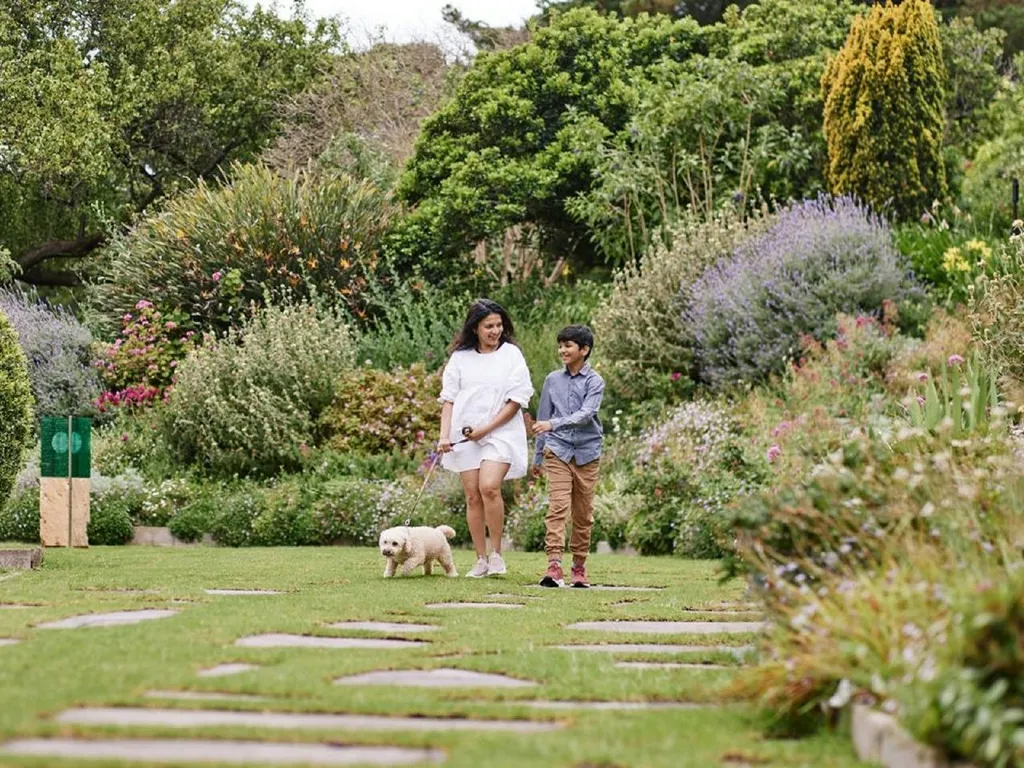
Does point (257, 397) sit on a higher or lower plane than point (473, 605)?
higher

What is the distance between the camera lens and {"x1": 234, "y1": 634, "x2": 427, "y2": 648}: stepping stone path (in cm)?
582

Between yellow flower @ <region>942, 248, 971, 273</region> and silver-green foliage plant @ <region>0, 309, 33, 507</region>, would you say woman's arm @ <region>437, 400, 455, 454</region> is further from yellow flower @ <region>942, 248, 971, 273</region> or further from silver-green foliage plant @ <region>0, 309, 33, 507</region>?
yellow flower @ <region>942, 248, 971, 273</region>

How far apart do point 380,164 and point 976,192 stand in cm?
901

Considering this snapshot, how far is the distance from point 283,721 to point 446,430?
538 centimetres

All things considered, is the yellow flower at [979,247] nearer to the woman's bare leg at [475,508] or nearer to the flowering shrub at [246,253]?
the woman's bare leg at [475,508]

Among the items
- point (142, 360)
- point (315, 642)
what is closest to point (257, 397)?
point (142, 360)

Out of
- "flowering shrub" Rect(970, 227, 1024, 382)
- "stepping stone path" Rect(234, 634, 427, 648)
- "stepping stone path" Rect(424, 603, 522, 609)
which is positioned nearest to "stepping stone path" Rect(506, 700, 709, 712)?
"stepping stone path" Rect(234, 634, 427, 648)

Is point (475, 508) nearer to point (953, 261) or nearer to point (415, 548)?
point (415, 548)

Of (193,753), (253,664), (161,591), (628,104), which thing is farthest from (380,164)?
(193,753)

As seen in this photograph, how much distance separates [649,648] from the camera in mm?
6043

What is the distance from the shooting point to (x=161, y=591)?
827cm

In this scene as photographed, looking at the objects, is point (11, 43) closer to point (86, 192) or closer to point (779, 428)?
point (86, 192)

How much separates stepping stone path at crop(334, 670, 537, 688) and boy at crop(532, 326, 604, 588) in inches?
155

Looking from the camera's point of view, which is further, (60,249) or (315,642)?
(60,249)
